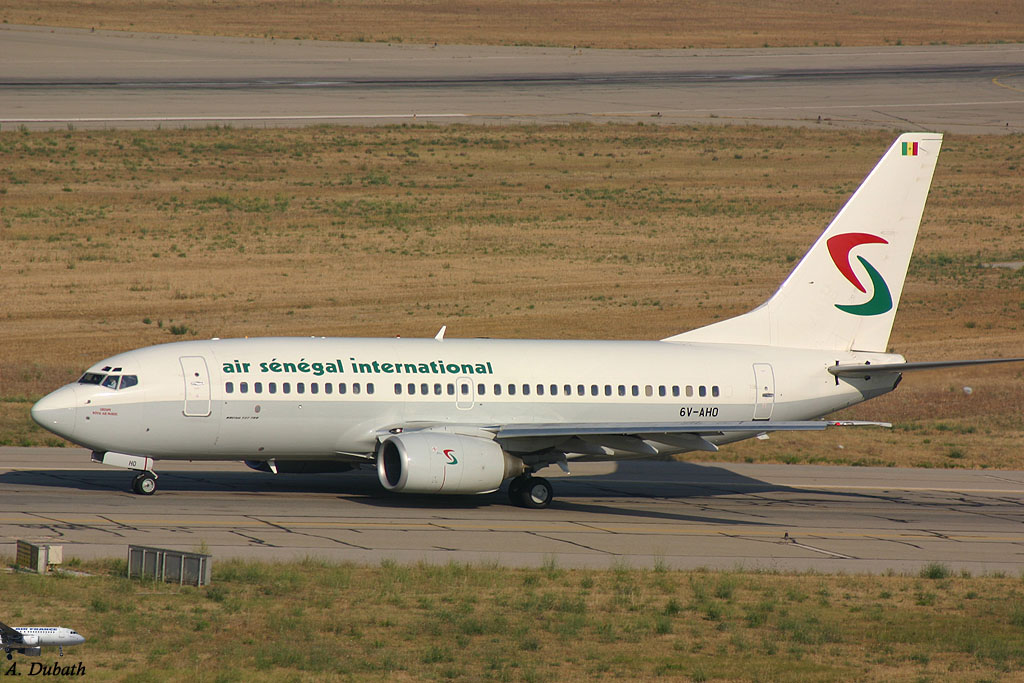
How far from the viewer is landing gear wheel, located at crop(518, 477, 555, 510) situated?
3466 centimetres

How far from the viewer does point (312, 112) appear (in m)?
103

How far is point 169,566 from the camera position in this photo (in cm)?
2339

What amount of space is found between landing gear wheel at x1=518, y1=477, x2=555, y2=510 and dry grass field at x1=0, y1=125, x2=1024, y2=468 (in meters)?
12.9

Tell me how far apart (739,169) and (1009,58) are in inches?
1895

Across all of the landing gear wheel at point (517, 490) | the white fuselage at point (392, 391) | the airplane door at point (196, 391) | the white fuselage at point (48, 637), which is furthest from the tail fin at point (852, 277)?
the white fuselage at point (48, 637)

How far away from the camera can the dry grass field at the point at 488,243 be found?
6119 cm

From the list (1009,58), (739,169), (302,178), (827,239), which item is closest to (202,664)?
(827,239)

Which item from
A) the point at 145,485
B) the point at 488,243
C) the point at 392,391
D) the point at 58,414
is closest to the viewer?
the point at 58,414

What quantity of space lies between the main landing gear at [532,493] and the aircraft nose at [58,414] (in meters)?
11.2

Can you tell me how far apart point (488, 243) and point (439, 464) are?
164ft

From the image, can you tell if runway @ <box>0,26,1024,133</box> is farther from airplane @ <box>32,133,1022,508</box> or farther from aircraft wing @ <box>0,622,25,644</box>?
aircraft wing @ <box>0,622,25,644</box>

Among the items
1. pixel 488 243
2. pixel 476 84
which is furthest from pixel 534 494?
pixel 476 84

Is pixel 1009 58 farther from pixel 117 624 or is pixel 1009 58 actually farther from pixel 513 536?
pixel 117 624

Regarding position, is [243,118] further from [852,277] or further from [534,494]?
[534,494]
